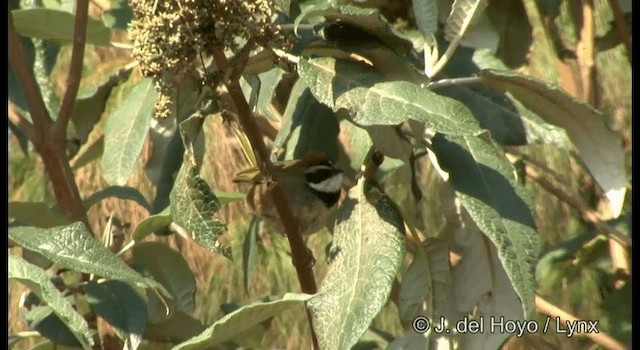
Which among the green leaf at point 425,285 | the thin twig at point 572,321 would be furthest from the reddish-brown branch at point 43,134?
the thin twig at point 572,321

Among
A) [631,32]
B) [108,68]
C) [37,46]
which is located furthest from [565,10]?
[37,46]

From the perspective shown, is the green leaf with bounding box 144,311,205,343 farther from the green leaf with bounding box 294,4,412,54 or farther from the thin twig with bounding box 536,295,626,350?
Answer: the thin twig with bounding box 536,295,626,350

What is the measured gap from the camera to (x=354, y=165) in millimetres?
1255

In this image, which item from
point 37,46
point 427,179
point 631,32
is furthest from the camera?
point 427,179

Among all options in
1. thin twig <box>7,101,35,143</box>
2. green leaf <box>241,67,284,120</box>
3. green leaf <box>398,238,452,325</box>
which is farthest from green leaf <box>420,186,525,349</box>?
thin twig <box>7,101,35,143</box>

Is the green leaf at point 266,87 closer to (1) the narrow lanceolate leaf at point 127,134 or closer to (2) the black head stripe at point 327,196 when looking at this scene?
(1) the narrow lanceolate leaf at point 127,134

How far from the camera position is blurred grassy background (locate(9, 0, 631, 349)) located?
197 centimetres

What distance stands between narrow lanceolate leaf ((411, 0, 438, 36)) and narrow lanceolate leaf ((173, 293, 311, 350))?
0.84 ft

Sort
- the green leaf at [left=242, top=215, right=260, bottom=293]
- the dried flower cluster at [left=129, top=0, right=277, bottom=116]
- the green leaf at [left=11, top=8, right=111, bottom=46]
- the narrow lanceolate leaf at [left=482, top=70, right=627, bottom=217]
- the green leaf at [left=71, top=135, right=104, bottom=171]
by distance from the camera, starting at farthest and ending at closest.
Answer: the green leaf at [left=242, top=215, right=260, bottom=293], the green leaf at [left=71, top=135, right=104, bottom=171], the green leaf at [left=11, top=8, right=111, bottom=46], the narrow lanceolate leaf at [left=482, top=70, right=627, bottom=217], the dried flower cluster at [left=129, top=0, right=277, bottom=116]

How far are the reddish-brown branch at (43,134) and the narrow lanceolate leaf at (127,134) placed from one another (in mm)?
50

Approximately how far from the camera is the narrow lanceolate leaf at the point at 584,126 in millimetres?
936

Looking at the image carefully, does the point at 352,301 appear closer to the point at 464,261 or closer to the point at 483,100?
the point at 464,261

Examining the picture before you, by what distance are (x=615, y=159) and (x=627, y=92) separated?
1436 mm

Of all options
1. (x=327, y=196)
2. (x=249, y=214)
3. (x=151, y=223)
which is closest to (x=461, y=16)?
(x=151, y=223)
